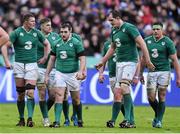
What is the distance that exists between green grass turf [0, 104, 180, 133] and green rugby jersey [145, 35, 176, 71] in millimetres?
1499

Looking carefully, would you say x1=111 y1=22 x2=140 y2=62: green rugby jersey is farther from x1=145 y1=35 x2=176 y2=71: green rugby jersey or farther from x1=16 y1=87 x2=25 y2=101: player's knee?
x1=16 y1=87 x2=25 y2=101: player's knee

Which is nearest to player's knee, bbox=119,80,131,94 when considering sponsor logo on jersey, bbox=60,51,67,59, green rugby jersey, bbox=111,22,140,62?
green rugby jersey, bbox=111,22,140,62

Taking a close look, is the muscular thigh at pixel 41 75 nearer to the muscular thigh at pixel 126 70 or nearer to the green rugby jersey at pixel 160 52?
the muscular thigh at pixel 126 70

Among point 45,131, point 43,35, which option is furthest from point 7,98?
point 45,131

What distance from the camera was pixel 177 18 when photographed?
33.6 metres

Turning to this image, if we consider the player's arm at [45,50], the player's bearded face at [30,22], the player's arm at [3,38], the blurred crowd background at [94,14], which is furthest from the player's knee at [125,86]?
the blurred crowd background at [94,14]

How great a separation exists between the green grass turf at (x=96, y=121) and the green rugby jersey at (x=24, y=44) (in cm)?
160

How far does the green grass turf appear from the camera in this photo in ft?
54.4

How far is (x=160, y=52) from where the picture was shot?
18.5 m

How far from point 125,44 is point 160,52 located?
114 cm

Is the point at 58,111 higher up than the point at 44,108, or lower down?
lower down

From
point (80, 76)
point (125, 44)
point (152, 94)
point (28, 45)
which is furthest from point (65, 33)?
point (152, 94)

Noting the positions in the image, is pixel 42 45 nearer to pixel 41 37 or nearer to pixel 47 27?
pixel 47 27

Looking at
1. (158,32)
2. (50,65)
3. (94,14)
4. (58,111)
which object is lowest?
(58,111)
